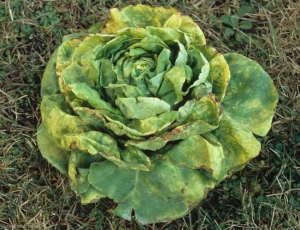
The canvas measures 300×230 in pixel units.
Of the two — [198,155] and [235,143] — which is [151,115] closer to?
[198,155]

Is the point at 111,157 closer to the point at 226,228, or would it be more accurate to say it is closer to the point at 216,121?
the point at 216,121

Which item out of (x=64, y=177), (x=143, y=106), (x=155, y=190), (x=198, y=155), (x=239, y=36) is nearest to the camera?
(x=143, y=106)

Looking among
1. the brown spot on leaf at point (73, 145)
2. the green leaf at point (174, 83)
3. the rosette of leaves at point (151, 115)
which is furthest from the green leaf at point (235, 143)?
the brown spot on leaf at point (73, 145)

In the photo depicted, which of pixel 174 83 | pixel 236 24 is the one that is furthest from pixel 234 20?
pixel 174 83

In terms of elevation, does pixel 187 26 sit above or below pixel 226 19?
above

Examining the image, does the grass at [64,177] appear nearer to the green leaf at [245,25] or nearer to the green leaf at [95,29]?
the green leaf at [245,25]

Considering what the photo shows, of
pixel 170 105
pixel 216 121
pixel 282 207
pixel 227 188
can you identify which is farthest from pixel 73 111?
pixel 282 207
